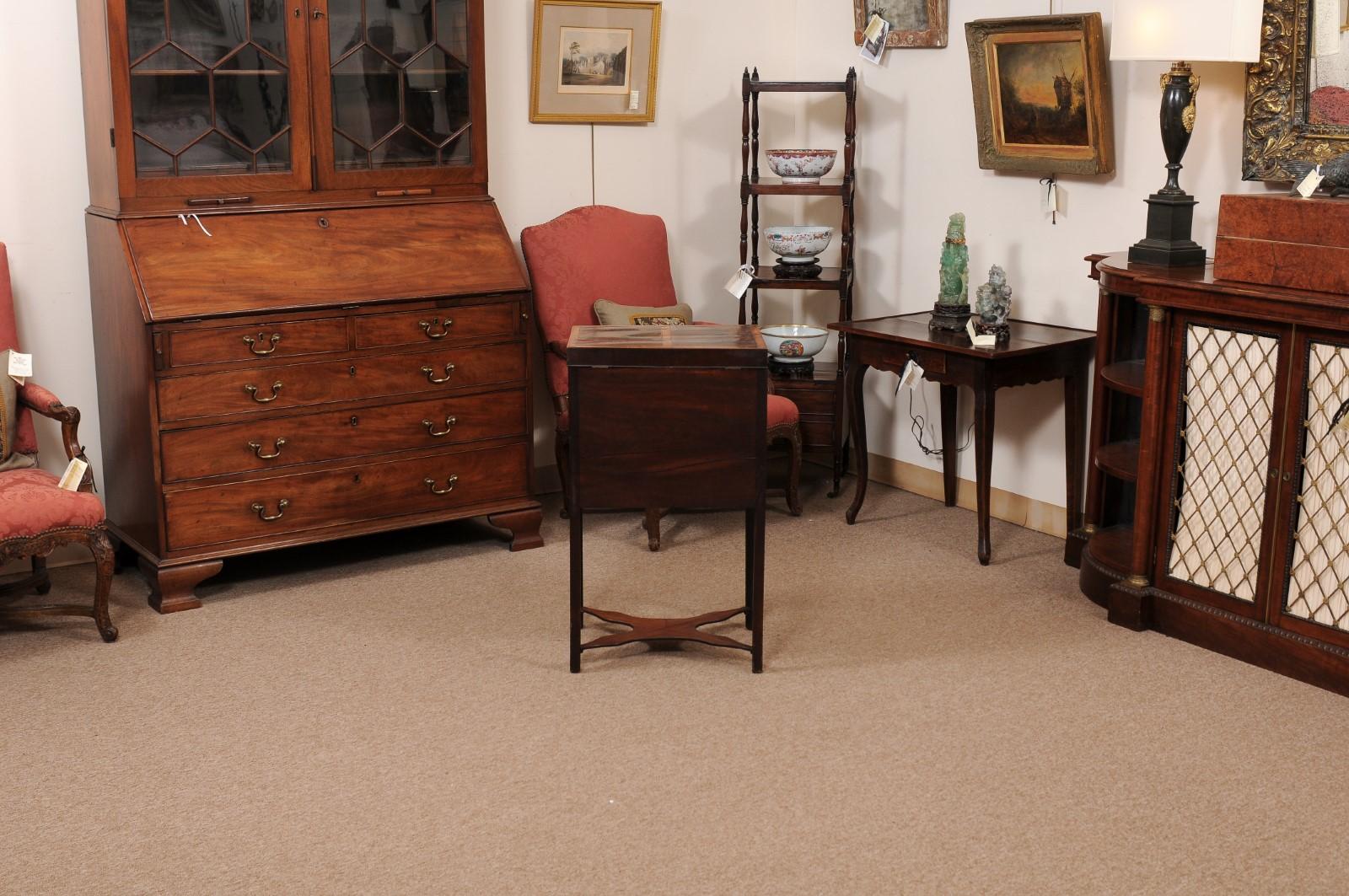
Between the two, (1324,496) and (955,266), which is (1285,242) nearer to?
(1324,496)

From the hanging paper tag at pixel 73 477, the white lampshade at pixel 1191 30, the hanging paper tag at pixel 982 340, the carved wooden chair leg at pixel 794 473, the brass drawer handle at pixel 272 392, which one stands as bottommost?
the carved wooden chair leg at pixel 794 473

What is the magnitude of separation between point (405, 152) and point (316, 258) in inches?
23.7

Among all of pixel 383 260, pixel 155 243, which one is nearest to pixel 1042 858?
pixel 383 260

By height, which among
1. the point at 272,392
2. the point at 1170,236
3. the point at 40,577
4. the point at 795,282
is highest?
the point at 1170,236

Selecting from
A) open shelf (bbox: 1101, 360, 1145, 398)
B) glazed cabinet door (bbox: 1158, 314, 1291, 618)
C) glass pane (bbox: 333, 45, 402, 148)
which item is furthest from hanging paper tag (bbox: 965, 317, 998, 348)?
glass pane (bbox: 333, 45, 402, 148)

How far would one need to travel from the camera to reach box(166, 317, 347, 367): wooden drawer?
174 inches

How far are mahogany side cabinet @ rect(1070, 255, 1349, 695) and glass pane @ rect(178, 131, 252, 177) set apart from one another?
9.46ft

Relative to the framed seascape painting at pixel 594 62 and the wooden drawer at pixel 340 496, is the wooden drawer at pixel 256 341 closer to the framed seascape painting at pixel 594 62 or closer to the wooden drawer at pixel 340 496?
the wooden drawer at pixel 340 496

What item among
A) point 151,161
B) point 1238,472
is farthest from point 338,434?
point 1238,472

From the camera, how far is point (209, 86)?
4648 mm

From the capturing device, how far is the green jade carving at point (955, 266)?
5.19m

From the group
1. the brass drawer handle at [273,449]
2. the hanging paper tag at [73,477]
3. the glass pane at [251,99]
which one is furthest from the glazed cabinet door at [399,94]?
the hanging paper tag at [73,477]

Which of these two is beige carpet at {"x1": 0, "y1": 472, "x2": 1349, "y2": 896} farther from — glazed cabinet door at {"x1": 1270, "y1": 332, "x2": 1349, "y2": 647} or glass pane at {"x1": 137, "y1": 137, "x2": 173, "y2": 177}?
glass pane at {"x1": 137, "y1": 137, "x2": 173, "y2": 177}

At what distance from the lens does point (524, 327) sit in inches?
199
